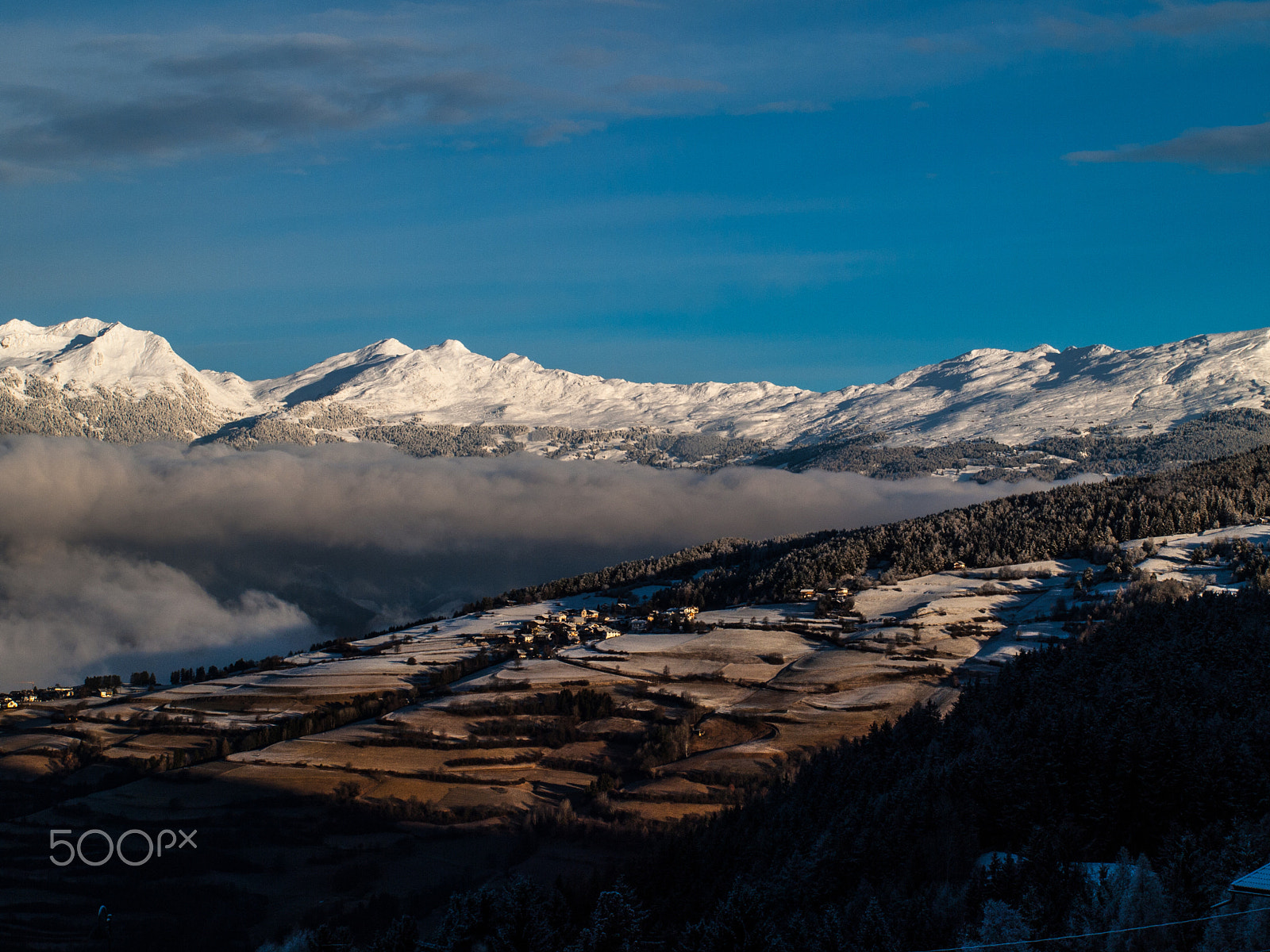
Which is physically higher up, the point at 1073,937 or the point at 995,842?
the point at 1073,937

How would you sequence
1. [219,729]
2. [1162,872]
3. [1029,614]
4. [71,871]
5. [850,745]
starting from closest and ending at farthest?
[1162,872] < [71,871] < [850,745] < [219,729] < [1029,614]

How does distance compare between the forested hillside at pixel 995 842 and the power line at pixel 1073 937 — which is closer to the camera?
the power line at pixel 1073 937

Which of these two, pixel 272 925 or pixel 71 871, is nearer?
pixel 272 925

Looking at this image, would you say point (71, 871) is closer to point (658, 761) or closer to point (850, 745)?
point (658, 761)

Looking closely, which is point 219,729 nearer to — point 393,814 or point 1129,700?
point 393,814

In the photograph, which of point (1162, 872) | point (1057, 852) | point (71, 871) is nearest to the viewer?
point (1162, 872)

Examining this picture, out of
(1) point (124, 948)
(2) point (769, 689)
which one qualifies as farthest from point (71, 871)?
(2) point (769, 689)

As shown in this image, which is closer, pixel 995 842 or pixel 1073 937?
pixel 1073 937

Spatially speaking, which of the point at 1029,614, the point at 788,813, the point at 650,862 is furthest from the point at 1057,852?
the point at 1029,614

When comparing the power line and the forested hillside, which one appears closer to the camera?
the power line

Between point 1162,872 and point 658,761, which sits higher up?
point 1162,872
